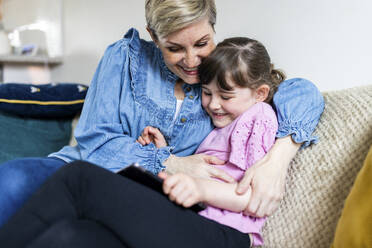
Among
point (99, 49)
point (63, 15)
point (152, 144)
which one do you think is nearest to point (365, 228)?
point (152, 144)

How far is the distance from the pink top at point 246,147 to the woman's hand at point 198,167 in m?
0.03

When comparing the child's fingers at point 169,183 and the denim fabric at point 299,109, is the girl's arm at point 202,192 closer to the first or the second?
the child's fingers at point 169,183

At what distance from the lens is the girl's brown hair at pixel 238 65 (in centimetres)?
106

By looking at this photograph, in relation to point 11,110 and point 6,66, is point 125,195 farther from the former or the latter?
point 6,66

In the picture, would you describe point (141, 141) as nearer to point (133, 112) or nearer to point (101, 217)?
point (133, 112)

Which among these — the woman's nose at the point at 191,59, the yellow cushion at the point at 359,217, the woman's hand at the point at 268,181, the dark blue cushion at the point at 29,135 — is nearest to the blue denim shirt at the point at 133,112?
the woman's nose at the point at 191,59

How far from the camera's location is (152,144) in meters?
1.16

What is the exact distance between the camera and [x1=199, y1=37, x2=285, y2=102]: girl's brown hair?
41.9 inches

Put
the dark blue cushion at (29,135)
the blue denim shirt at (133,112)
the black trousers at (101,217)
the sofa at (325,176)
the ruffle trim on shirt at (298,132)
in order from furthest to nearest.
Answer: the dark blue cushion at (29,135) → the blue denim shirt at (133,112) → the ruffle trim on shirt at (298,132) → the sofa at (325,176) → the black trousers at (101,217)

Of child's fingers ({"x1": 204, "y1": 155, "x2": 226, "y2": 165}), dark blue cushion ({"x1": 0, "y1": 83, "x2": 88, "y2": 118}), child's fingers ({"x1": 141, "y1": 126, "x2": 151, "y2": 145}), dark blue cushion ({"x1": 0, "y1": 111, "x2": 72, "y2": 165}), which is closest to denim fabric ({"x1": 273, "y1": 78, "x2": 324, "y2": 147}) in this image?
child's fingers ({"x1": 204, "y1": 155, "x2": 226, "y2": 165})

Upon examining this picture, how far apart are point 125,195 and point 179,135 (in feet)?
1.56

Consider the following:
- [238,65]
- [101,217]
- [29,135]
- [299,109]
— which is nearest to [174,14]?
[238,65]

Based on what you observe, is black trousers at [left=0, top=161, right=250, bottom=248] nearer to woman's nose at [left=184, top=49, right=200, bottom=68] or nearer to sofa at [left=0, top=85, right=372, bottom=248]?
sofa at [left=0, top=85, right=372, bottom=248]

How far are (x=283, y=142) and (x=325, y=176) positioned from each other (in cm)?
14
